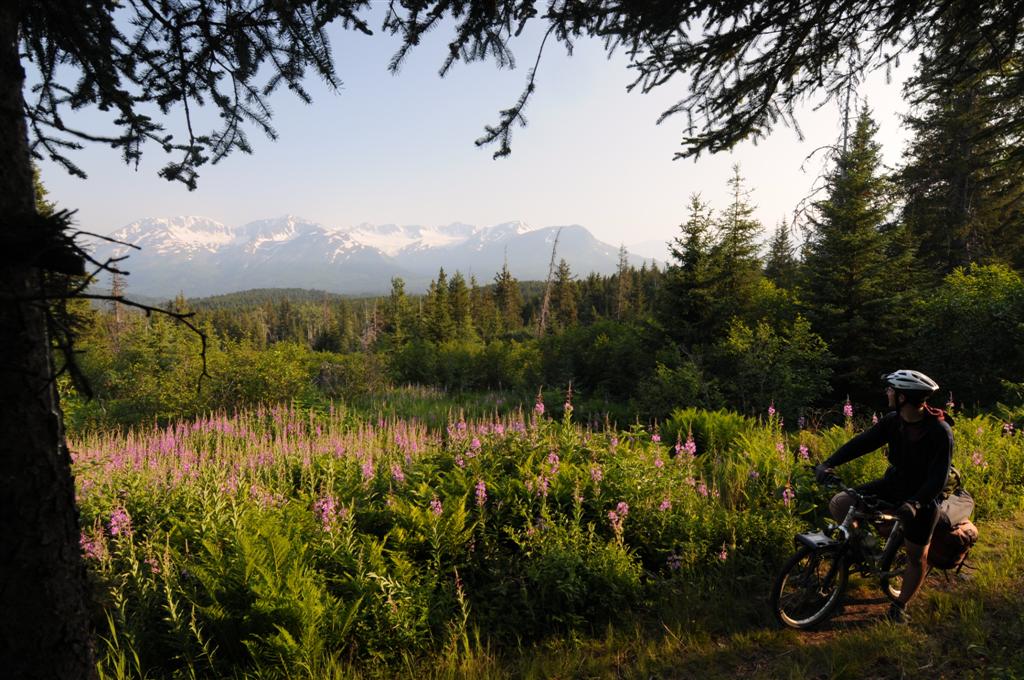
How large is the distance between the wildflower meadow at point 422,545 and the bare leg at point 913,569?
3.11 feet

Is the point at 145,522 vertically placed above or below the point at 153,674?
above

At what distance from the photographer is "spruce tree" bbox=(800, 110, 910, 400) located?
1266 cm

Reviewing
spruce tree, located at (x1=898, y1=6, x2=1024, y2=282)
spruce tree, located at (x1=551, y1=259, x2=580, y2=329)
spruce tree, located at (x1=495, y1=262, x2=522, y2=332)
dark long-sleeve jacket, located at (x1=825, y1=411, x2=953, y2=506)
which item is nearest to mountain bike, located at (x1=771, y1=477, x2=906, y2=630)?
dark long-sleeve jacket, located at (x1=825, y1=411, x2=953, y2=506)

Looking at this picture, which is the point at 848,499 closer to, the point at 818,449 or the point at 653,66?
the point at 818,449

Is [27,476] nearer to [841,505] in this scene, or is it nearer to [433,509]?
[433,509]

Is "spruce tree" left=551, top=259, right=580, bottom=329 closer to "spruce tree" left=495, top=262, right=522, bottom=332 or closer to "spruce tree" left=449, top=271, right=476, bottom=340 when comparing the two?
"spruce tree" left=495, top=262, right=522, bottom=332

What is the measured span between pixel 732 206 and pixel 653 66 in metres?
14.6

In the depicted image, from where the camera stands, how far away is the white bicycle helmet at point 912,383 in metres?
3.50

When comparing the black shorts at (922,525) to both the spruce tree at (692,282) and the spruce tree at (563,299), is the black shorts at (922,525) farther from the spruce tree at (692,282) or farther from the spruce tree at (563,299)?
the spruce tree at (563,299)

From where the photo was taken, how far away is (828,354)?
1168 cm

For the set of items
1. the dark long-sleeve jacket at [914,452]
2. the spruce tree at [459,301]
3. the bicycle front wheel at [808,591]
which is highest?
the spruce tree at [459,301]

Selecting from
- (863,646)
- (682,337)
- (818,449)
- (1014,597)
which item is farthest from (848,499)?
(682,337)

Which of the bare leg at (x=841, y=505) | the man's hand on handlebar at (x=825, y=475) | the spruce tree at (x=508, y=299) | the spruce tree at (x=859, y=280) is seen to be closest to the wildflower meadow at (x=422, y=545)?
the bare leg at (x=841, y=505)

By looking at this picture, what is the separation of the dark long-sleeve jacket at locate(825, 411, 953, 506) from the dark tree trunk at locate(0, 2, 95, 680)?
16.3ft
